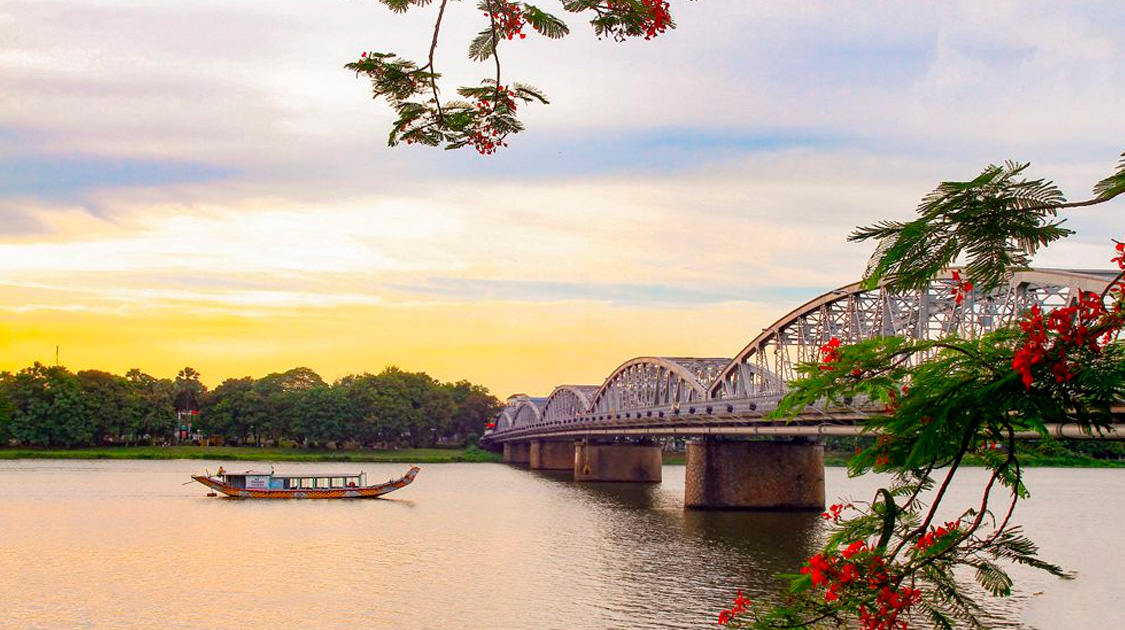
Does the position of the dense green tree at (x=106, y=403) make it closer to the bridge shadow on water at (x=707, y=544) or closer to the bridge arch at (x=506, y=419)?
the bridge arch at (x=506, y=419)

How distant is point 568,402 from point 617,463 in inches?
1154

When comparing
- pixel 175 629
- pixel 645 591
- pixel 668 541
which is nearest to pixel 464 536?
pixel 668 541

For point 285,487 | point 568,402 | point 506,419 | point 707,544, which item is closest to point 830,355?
point 707,544

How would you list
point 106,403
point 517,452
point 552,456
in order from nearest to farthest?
1. point 552,456
2. point 106,403
3. point 517,452

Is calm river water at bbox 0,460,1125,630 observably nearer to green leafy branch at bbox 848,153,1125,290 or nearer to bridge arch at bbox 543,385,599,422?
green leafy branch at bbox 848,153,1125,290

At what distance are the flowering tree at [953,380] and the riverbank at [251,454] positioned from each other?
144 m

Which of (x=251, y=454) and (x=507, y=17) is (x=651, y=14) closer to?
(x=507, y=17)

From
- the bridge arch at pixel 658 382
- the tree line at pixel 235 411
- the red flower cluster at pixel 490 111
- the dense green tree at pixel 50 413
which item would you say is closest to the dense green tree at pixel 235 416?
the tree line at pixel 235 411

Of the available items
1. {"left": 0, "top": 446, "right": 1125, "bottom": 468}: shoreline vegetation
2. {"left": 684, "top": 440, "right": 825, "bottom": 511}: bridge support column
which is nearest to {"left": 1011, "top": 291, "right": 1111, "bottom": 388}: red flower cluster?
{"left": 684, "top": 440, "right": 825, "bottom": 511}: bridge support column

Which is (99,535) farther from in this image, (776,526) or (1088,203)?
(1088,203)

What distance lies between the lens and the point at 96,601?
3694cm

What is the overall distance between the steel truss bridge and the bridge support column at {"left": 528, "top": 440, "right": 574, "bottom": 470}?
9.27m

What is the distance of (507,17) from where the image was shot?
691 centimetres

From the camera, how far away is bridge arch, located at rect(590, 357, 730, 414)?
92.9 m
